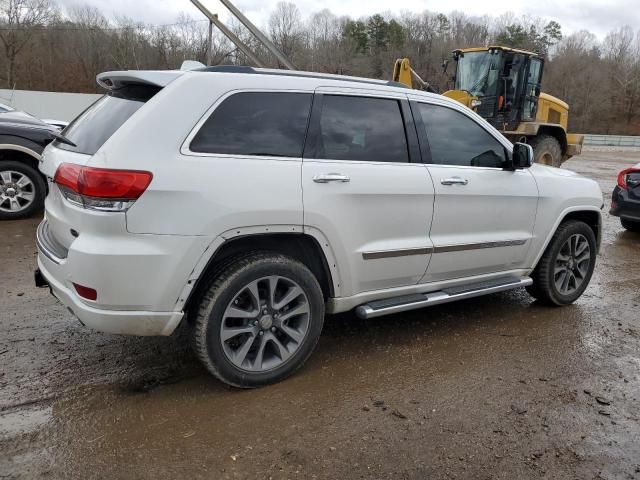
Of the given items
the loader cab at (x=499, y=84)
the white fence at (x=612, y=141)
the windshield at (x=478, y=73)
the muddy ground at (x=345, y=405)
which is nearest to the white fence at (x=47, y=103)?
the windshield at (x=478, y=73)

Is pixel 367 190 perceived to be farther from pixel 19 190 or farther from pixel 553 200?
pixel 19 190

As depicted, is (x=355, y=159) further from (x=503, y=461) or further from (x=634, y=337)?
(x=634, y=337)

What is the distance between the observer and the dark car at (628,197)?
7895 mm

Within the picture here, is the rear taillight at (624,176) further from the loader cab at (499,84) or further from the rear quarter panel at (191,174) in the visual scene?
the rear quarter panel at (191,174)

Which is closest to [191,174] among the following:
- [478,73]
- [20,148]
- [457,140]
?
[457,140]

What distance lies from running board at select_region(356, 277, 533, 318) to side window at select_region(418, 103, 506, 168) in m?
0.96

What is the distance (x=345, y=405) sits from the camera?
307cm

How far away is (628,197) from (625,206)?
0.15 metres

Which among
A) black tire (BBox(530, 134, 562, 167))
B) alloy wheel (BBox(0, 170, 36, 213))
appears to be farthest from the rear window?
black tire (BBox(530, 134, 562, 167))

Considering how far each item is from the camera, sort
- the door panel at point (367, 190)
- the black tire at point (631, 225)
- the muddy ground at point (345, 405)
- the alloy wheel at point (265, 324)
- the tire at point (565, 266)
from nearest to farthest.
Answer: the muddy ground at point (345, 405), the alloy wheel at point (265, 324), the door panel at point (367, 190), the tire at point (565, 266), the black tire at point (631, 225)

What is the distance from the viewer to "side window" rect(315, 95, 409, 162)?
10.8ft

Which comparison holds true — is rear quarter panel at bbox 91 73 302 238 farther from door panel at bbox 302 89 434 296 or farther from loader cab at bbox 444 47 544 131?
loader cab at bbox 444 47 544 131

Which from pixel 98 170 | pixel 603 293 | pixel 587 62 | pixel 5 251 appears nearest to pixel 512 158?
pixel 603 293

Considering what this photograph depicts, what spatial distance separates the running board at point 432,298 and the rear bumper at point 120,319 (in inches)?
50.4
